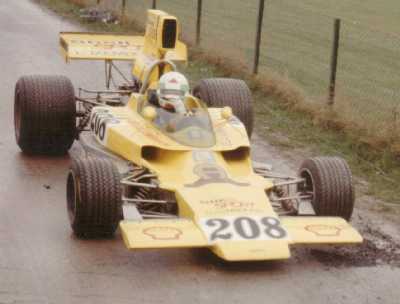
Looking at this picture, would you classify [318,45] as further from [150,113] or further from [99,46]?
[150,113]

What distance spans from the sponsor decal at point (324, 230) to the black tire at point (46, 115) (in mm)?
4590

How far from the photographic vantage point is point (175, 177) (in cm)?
1108

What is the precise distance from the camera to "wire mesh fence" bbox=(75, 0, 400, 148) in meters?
17.2

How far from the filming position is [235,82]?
581 inches

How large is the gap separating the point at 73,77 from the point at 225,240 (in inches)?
447

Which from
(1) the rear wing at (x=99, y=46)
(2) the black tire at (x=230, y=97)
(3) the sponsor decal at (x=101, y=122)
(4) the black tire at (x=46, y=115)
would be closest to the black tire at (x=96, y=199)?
(3) the sponsor decal at (x=101, y=122)

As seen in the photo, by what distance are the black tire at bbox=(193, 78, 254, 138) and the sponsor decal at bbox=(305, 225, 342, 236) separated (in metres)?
4.25

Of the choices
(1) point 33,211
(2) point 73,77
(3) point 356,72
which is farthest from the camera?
(3) point 356,72

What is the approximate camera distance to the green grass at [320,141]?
45.4 ft

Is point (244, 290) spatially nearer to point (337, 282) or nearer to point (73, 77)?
point (337, 282)

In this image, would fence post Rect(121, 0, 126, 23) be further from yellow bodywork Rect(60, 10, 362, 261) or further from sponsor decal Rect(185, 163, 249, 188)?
sponsor decal Rect(185, 163, 249, 188)

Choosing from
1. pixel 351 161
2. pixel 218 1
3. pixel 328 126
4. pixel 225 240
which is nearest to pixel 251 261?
pixel 225 240

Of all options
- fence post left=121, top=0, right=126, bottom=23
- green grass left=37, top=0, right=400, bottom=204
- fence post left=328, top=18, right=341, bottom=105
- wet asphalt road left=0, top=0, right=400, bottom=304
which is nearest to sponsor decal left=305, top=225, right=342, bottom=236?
wet asphalt road left=0, top=0, right=400, bottom=304

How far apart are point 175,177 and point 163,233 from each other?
1296 millimetres
